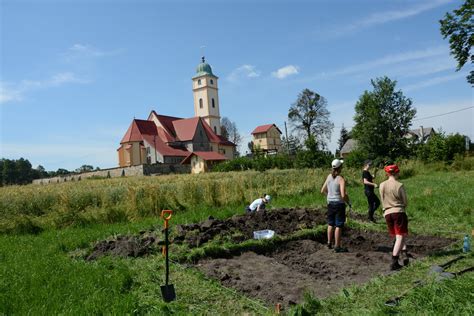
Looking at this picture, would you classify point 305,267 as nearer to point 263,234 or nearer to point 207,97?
point 263,234

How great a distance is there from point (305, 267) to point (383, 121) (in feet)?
127

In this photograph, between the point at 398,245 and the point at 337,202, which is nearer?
the point at 398,245

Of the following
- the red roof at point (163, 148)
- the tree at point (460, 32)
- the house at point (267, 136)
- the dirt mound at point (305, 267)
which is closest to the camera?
the dirt mound at point (305, 267)

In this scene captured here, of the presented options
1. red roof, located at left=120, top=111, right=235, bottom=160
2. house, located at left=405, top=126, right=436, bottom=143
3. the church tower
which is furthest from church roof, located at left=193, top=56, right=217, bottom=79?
house, located at left=405, top=126, right=436, bottom=143

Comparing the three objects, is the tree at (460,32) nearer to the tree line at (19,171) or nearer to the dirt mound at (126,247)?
the dirt mound at (126,247)

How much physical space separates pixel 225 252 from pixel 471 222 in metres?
5.72

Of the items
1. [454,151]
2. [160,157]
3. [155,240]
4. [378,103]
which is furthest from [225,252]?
[160,157]

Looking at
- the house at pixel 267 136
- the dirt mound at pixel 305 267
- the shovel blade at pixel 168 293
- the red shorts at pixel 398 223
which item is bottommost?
the dirt mound at pixel 305 267

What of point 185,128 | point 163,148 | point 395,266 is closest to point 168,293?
point 395,266

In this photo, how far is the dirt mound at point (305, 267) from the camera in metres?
5.10

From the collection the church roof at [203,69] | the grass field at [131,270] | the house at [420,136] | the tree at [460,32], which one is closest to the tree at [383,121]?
the house at [420,136]

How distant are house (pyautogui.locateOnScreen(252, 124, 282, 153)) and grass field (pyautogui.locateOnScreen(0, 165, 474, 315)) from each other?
71.5 metres

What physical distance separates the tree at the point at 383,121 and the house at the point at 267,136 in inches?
1596

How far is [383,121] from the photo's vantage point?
4144 cm
